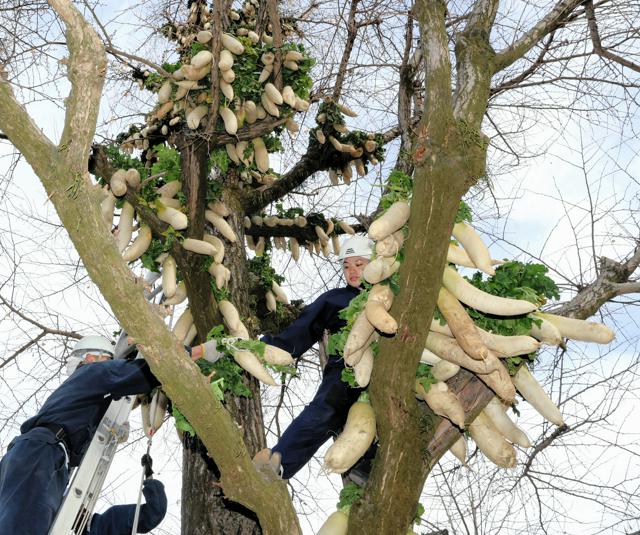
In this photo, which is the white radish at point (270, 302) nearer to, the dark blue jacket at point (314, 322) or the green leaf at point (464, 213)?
the dark blue jacket at point (314, 322)

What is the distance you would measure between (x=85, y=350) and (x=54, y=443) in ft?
3.29

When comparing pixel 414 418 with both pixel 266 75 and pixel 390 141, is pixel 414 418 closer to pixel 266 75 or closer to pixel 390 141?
pixel 266 75

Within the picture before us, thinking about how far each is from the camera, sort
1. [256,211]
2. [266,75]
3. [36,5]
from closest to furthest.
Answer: [36,5] → [266,75] → [256,211]

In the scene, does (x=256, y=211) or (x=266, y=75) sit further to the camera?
(x=256, y=211)

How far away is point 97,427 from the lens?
4648 millimetres

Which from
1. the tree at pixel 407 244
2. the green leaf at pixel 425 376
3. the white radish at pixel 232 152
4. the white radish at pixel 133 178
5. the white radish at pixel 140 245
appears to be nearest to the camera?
the tree at pixel 407 244

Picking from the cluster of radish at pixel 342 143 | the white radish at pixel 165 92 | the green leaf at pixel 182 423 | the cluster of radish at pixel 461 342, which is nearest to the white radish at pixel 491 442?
the cluster of radish at pixel 461 342

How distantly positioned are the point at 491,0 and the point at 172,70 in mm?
2318

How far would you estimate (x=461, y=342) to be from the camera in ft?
11.2

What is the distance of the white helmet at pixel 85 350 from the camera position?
5.27 m

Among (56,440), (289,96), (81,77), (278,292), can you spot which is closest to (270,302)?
(278,292)

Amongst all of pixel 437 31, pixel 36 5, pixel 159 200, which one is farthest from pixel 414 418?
pixel 36 5

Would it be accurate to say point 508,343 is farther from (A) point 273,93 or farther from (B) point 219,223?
(A) point 273,93

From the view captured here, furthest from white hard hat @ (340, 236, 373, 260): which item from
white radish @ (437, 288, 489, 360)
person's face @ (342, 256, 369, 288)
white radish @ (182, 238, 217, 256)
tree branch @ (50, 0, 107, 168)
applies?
tree branch @ (50, 0, 107, 168)
